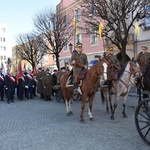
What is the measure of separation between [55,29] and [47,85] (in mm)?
15565

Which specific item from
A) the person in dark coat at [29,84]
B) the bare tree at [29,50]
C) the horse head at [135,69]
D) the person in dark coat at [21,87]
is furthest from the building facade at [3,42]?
the horse head at [135,69]

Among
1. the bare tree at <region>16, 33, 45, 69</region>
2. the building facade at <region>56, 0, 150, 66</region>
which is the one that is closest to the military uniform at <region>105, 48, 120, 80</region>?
the building facade at <region>56, 0, 150, 66</region>

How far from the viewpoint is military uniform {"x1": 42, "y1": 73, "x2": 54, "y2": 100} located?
15.9 meters

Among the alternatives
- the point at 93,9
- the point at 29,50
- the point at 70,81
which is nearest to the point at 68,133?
the point at 70,81

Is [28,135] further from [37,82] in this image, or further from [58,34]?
[58,34]

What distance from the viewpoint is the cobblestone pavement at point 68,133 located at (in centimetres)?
601

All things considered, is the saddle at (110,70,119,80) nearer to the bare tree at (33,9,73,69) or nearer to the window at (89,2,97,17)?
the window at (89,2,97,17)

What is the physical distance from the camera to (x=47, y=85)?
52.9 ft

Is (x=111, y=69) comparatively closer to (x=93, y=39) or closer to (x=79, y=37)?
(x=93, y=39)

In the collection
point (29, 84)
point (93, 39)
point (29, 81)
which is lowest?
point (29, 84)

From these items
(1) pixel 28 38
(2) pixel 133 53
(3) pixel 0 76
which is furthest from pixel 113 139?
(1) pixel 28 38

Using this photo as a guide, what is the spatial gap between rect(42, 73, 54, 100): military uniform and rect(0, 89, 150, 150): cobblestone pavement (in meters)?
5.82

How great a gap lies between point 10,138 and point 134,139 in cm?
320

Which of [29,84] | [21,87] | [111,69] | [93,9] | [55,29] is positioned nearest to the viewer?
[111,69]
